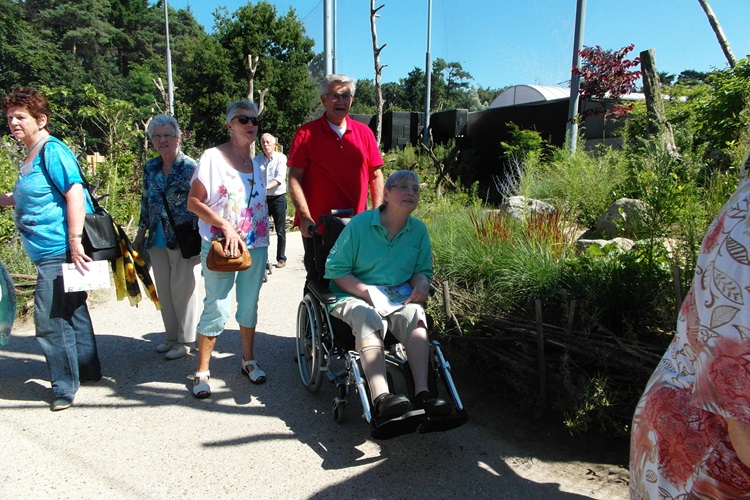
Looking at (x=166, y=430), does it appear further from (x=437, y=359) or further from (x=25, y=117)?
(x=25, y=117)

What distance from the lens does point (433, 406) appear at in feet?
8.76

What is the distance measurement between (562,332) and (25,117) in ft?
11.5

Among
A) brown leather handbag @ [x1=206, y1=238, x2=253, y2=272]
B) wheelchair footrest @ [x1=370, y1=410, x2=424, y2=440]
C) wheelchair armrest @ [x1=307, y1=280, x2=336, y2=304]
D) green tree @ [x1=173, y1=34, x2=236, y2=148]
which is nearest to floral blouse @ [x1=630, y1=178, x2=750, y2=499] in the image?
wheelchair footrest @ [x1=370, y1=410, x2=424, y2=440]

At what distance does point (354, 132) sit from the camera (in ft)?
12.7

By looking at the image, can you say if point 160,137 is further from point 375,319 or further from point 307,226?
point 375,319

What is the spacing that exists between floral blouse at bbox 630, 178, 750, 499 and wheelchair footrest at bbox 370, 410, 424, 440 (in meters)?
1.37

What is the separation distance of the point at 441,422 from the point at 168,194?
8.62 feet

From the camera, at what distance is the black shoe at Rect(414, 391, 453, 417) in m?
2.67

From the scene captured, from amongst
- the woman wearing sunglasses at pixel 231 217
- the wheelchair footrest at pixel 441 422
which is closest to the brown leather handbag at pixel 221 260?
the woman wearing sunglasses at pixel 231 217

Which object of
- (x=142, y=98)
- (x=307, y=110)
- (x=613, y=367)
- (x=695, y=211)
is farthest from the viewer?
(x=142, y=98)

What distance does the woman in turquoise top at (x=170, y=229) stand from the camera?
3.91 meters

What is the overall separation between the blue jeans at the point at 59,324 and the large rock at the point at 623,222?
406 centimetres

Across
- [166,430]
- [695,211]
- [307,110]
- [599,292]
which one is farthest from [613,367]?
[307,110]

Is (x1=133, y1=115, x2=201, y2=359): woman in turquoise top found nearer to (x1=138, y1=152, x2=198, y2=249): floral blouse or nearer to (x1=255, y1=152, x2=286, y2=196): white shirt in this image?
(x1=138, y1=152, x2=198, y2=249): floral blouse
